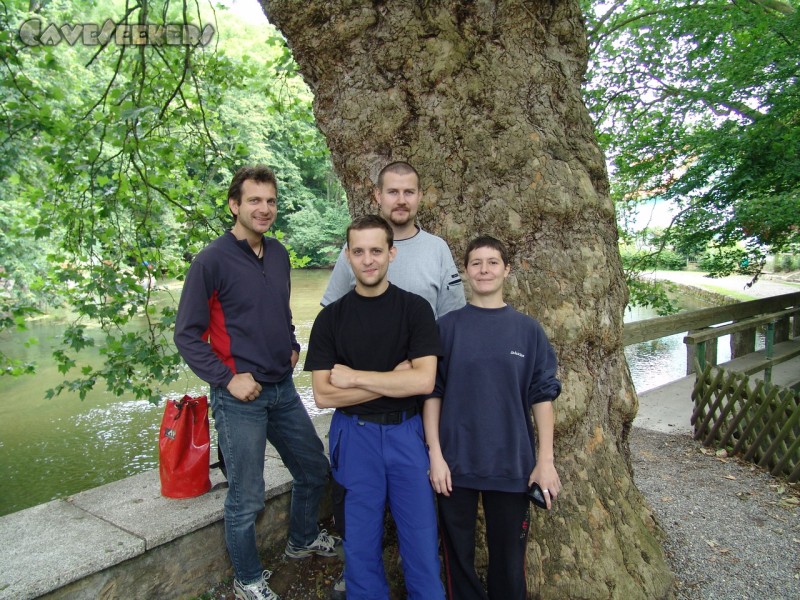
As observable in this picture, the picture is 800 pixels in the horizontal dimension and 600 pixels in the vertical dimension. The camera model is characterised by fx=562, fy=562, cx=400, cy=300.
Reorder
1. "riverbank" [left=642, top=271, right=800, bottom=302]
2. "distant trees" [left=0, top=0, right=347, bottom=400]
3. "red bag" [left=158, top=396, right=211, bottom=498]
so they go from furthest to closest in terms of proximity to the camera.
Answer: "riverbank" [left=642, top=271, right=800, bottom=302] → "distant trees" [left=0, top=0, right=347, bottom=400] → "red bag" [left=158, top=396, right=211, bottom=498]

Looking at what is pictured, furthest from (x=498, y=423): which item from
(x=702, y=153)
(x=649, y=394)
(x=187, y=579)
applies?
(x=702, y=153)

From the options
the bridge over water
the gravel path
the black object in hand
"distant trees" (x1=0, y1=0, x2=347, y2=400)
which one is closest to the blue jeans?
the bridge over water

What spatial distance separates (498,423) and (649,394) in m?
5.59

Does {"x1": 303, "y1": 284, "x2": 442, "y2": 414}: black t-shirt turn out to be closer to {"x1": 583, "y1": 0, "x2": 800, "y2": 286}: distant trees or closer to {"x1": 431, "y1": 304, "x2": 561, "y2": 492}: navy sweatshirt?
{"x1": 431, "y1": 304, "x2": 561, "y2": 492}: navy sweatshirt

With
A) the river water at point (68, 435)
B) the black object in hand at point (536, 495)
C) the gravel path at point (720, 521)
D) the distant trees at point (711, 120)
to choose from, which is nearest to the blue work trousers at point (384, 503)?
the black object in hand at point (536, 495)

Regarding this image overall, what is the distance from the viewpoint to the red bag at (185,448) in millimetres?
2795

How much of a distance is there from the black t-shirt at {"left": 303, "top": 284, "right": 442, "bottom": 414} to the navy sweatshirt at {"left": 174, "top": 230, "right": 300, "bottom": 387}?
42 cm

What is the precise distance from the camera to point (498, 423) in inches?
89.9

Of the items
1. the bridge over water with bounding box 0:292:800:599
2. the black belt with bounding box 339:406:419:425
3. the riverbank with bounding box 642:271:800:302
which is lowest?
the riverbank with bounding box 642:271:800:302

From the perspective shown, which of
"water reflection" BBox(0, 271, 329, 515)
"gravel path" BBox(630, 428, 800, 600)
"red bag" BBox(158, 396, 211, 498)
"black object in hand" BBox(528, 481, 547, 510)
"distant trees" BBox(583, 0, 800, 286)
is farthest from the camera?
"water reflection" BBox(0, 271, 329, 515)

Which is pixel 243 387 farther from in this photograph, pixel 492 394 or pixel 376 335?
pixel 492 394

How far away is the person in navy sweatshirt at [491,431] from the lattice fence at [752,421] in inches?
145

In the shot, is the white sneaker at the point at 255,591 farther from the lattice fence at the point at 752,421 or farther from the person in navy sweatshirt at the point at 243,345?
the lattice fence at the point at 752,421

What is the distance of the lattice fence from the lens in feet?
16.0
